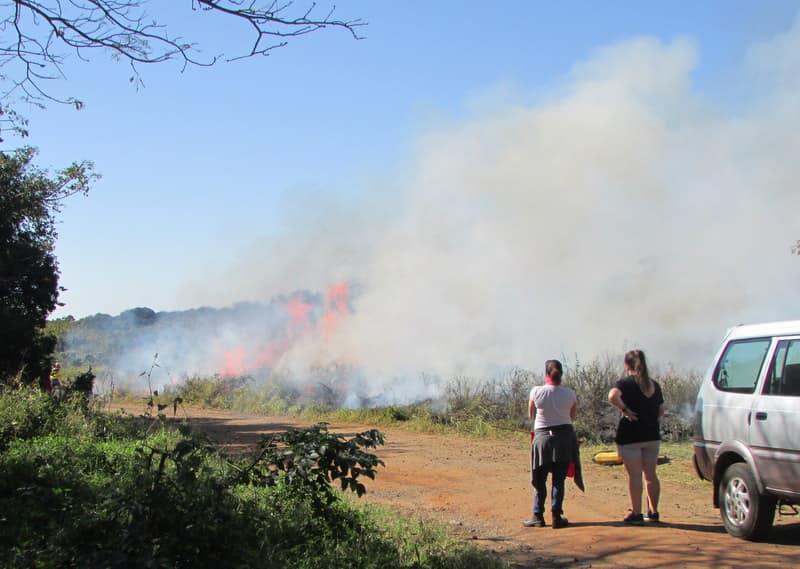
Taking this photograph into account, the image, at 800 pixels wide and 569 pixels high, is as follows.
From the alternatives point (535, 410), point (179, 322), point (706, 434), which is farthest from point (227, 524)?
point (179, 322)

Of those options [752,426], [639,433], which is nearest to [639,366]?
[639,433]

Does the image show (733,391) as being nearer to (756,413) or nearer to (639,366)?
(756,413)

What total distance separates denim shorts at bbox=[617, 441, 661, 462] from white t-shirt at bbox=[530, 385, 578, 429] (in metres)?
0.66

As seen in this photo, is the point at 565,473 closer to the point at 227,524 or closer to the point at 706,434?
the point at 706,434

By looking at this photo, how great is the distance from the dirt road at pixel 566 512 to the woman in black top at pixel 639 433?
34 cm

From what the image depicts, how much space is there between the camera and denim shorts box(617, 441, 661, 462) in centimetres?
764

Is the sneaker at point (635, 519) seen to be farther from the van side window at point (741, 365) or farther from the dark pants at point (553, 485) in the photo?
the van side window at point (741, 365)

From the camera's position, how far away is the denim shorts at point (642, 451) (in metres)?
7.64

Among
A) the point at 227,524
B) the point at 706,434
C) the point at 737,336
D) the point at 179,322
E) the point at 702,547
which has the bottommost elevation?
the point at 702,547

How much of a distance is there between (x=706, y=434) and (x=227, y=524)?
478cm

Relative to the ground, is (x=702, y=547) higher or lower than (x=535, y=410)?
lower

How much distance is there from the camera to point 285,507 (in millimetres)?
6191

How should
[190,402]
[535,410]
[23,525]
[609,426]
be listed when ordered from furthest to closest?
[190,402] < [609,426] < [535,410] < [23,525]

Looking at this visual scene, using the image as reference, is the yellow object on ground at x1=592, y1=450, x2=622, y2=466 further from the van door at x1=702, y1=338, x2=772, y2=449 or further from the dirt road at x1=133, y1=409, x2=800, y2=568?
the van door at x1=702, y1=338, x2=772, y2=449
